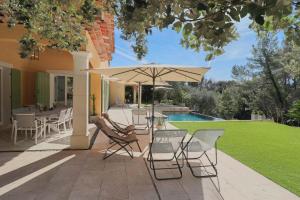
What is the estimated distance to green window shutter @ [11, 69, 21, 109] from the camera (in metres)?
12.1

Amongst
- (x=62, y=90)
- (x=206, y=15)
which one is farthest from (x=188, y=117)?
(x=206, y=15)

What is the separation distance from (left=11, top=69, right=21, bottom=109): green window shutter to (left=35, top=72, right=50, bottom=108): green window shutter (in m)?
1.01

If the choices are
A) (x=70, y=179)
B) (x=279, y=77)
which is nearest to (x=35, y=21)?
(x=70, y=179)

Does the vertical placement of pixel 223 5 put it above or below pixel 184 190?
above

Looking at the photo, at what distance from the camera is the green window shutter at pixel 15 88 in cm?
1209

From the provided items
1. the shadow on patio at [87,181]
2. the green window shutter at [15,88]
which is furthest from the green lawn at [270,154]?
the green window shutter at [15,88]

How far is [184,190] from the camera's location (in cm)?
488

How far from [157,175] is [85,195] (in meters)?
1.55

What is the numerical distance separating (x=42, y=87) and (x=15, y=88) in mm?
1707

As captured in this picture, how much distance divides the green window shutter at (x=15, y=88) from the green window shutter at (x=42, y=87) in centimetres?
101

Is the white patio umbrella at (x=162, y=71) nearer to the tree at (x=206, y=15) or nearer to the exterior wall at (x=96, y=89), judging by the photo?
the tree at (x=206, y=15)

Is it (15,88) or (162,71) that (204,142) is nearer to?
(162,71)

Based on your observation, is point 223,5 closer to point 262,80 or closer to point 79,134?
point 79,134

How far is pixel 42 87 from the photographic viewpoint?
1395 cm
